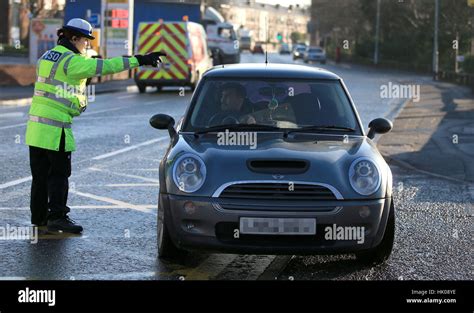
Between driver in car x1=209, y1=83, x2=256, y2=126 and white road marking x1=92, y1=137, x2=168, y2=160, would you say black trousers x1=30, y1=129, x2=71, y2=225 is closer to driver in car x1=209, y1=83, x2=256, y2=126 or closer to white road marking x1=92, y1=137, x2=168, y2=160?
driver in car x1=209, y1=83, x2=256, y2=126

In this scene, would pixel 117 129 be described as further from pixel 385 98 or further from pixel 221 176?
pixel 385 98

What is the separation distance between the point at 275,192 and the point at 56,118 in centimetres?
240

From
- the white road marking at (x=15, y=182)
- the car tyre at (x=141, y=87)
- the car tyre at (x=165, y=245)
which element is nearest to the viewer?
the car tyre at (x=165, y=245)

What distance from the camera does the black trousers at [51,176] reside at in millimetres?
7688

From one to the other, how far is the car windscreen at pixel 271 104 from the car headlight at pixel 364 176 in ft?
3.00

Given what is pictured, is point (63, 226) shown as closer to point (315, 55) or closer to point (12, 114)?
point (12, 114)

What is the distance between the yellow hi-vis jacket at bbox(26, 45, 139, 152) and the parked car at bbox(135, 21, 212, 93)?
73.7 ft

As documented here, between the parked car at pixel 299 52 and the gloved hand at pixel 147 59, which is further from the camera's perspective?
A: the parked car at pixel 299 52

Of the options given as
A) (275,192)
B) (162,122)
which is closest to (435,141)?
(162,122)

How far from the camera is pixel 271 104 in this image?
24.6ft

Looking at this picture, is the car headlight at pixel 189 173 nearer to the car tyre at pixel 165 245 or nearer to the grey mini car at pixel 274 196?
the grey mini car at pixel 274 196

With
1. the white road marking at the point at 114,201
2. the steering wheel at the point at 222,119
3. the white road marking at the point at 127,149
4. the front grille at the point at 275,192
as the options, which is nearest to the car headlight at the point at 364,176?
the front grille at the point at 275,192
